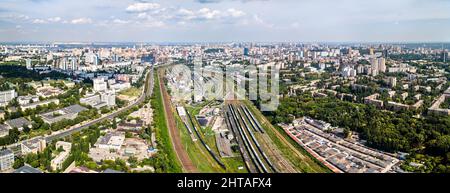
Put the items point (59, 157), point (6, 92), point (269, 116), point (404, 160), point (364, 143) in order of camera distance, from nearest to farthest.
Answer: point (59, 157)
point (404, 160)
point (364, 143)
point (269, 116)
point (6, 92)

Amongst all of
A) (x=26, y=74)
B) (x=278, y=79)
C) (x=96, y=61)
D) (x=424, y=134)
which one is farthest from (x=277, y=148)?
(x=96, y=61)

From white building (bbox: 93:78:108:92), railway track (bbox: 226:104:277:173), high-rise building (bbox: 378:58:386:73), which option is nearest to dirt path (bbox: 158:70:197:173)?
railway track (bbox: 226:104:277:173)

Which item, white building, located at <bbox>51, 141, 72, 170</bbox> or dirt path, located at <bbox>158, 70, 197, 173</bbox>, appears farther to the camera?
white building, located at <bbox>51, 141, 72, 170</bbox>

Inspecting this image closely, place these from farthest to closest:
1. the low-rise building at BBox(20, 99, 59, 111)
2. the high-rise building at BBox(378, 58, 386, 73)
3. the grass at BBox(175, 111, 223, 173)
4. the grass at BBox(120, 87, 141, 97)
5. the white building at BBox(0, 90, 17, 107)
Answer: the high-rise building at BBox(378, 58, 386, 73) < the grass at BBox(120, 87, 141, 97) < the white building at BBox(0, 90, 17, 107) < the low-rise building at BBox(20, 99, 59, 111) < the grass at BBox(175, 111, 223, 173)

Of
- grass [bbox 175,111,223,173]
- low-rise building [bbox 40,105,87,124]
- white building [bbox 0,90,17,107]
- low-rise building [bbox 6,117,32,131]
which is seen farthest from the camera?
white building [bbox 0,90,17,107]

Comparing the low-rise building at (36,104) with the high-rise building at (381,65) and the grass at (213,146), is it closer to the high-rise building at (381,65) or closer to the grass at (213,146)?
the grass at (213,146)

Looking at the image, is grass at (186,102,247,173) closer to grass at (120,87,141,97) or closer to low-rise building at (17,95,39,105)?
grass at (120,87,141,97)
